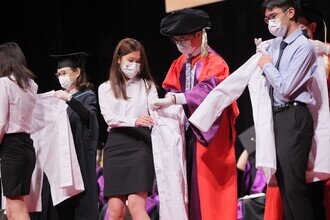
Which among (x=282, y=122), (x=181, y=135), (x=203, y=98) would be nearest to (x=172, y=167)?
(x=181, y=135)

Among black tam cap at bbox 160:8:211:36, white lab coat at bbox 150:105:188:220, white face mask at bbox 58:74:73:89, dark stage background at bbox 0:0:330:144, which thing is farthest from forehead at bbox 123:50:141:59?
dark stage background at bbox 0:0:330:144

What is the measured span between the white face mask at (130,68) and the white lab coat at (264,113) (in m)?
0.75

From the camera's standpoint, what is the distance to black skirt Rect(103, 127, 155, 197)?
4.25m

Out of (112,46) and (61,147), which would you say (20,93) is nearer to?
(61,147)

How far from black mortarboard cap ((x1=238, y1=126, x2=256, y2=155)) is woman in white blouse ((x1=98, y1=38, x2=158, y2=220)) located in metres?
2.00

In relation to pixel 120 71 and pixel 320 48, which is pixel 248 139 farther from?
pixel 320 48

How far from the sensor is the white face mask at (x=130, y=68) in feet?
14.4

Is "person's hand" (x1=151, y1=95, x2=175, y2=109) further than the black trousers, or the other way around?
"person's hand" (x1=151, y1=95, x2=175, y2=109)

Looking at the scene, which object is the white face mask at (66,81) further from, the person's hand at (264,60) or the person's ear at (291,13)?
the person's ear at (291,13)

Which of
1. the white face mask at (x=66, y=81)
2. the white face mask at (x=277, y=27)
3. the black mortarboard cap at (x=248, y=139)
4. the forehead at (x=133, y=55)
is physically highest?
the white face mask at (x=277, y=27)

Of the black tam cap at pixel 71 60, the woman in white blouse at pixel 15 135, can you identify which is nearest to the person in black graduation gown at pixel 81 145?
the black tam cap at pixel 71 60

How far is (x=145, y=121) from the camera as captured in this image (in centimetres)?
415

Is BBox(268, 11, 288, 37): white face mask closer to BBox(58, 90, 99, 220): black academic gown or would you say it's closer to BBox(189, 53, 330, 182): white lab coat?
BBox(189, 53, 330, 182): white lab coat

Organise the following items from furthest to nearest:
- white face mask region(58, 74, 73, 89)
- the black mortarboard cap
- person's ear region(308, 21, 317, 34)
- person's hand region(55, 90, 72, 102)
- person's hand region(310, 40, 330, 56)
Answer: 1. the black mortarboard cap
2. white face mask region(58, 74, 73, 89)
3. person's hand region(55, 90, 72, 102)
4. person's ear region(308, 21, 317, 34)
5. person's hand region(310, 40, 330, 56)
